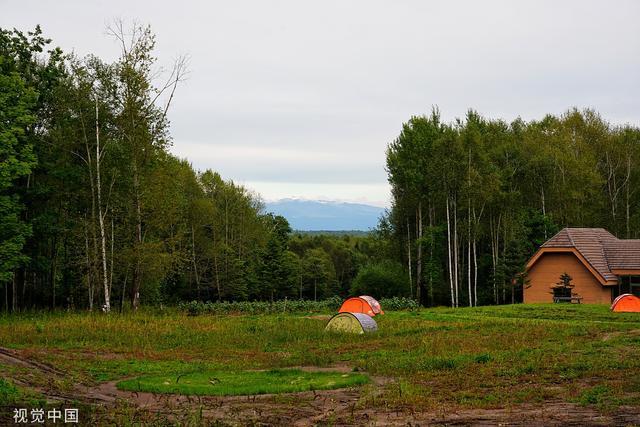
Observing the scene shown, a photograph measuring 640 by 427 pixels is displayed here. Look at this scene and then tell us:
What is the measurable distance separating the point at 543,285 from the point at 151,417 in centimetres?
4189

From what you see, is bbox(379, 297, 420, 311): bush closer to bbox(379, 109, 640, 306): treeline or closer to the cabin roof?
bbox(379, 109, 640, 306): treeline

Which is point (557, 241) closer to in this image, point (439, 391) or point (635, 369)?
point (635, 369)

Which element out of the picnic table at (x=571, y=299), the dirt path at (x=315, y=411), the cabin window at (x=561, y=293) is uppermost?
the cabin window at (x=561, y=293)

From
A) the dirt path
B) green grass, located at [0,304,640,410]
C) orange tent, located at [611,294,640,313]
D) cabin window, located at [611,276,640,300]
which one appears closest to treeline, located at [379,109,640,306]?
cabin window, located at [611,276,640,300]

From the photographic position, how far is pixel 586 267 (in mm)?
47250

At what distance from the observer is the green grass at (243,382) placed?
53.3 ft

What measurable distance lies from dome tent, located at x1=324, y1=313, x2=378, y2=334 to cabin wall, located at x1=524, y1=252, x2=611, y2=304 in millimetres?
23885

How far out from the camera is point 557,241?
48.6 metres

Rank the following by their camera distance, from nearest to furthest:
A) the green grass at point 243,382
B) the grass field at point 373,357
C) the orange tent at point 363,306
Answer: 1. the grass field at point 373,357
2. the green grass at point 243,382
3. the orange tent at point 363,306

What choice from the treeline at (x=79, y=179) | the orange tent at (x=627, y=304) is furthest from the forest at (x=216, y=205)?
the orange tent at (x=627, y=304)

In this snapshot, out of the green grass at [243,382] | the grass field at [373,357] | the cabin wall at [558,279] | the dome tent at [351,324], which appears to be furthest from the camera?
the cabin wall at [558,279]

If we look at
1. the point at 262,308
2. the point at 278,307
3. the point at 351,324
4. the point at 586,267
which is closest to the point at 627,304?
the point at 586,267

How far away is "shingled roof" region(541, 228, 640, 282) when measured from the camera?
4675 cm

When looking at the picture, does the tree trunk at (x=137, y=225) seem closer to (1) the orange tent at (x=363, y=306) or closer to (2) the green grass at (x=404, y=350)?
(2) the green grass at (x=404, y=350)
